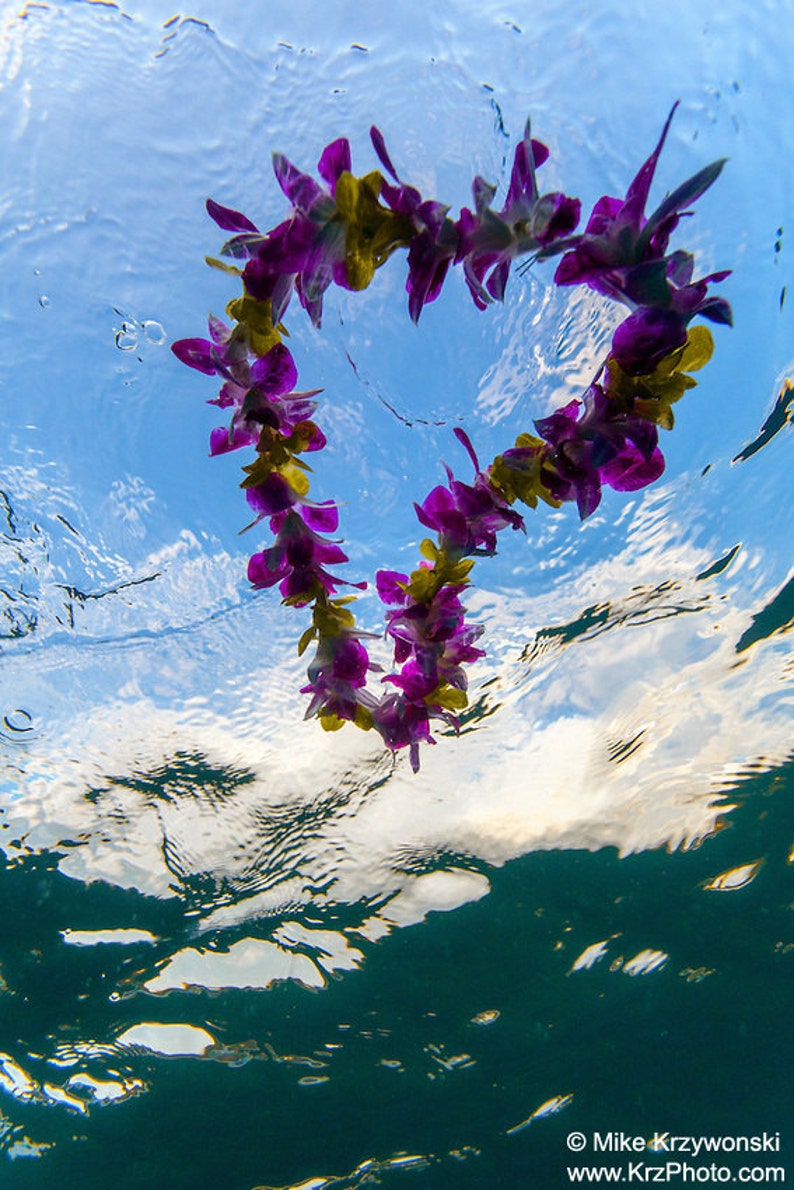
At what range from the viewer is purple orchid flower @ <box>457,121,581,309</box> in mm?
1208

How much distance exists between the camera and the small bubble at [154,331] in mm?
3818

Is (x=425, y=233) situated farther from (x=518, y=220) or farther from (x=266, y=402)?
(x=266, y=402)

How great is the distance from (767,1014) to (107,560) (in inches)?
428

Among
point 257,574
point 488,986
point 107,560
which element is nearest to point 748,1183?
point 488,986

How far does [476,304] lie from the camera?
51.0 inches

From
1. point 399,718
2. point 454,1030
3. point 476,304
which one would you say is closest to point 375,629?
point 399,718

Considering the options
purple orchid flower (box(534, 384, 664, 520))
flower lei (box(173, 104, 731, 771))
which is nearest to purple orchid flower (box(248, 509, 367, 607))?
flower lei (box(173, 104, 731, 771))

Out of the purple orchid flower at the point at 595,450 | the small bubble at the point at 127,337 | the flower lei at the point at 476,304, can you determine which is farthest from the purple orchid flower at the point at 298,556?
the small bubble at the point at 127,337

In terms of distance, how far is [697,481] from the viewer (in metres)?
4.64

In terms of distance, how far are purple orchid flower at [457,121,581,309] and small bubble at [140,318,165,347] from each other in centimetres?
302

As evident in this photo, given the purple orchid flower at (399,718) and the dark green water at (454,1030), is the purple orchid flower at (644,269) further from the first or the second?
the dark green water at (454,1030)

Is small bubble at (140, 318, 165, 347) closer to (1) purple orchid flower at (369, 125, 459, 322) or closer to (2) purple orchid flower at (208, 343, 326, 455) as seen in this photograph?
(2) purple orchid flower at (208, 343, 326, 455)

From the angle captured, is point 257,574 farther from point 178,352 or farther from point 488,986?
point 488,986

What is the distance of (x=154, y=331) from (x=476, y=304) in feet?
10.0
